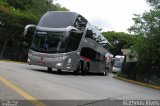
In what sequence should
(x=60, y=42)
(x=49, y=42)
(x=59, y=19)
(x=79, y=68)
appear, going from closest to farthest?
(x=60, y=42) < (x=49, y=42) < (x=59, y=19) < (x=79, y=68)

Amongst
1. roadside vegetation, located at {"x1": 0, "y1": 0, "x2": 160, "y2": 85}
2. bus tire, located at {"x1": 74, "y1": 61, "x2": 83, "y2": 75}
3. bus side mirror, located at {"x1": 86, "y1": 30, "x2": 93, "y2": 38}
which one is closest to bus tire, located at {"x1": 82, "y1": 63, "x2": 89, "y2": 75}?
bus tire, located at {"x1": 74, "y1": 61, "x2": 83, "y2": 75}

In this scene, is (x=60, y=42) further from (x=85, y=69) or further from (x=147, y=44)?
(x=147, y=44)

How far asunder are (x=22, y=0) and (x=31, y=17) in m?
9.59

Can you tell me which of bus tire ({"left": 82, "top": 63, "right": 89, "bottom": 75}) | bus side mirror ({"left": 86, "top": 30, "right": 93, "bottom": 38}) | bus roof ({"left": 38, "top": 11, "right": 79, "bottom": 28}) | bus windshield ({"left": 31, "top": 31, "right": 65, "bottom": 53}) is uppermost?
bus roof ({"left": 38, "top": 11, "right": 79, "bottom": 28})

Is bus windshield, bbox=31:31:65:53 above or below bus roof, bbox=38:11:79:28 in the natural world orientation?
below

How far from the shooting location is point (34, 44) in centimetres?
2377

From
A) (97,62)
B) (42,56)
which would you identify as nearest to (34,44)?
(42,56)

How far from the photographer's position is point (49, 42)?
915 inches

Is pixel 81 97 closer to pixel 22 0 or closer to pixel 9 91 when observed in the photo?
pixel 9 91

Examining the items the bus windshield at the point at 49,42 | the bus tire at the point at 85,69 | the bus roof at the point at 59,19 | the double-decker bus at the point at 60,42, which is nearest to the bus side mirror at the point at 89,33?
the double-decker bus at the point at 60,42

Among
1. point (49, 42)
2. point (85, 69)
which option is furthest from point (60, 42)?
point (85, 69)

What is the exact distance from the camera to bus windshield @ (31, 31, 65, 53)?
2294 cm

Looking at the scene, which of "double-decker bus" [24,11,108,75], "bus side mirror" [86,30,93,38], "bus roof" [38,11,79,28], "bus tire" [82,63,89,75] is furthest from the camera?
"bus tire" [82,63,89,75]

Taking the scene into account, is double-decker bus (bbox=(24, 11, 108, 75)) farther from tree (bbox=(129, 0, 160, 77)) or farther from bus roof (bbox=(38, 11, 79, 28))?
tree (bbox=(129, 0, 160, 77))
